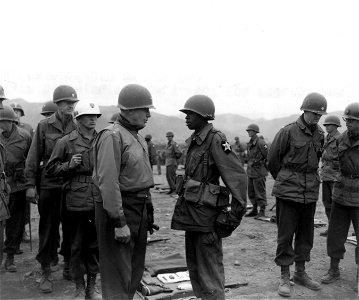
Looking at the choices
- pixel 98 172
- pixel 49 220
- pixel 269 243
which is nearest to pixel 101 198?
pixel 98 172

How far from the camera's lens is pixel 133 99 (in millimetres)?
3824

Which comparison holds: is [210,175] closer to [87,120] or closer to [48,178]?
[87,120]

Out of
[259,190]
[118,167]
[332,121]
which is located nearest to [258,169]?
[259,190]

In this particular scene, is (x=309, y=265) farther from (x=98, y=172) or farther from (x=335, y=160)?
(x=98, y=172)

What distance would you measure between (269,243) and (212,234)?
3.91 meters

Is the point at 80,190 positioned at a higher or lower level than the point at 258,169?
higher

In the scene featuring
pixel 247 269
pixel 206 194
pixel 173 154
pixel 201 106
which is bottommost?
pixel 247 269

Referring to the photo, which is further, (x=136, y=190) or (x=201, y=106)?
(x=201, y=106)

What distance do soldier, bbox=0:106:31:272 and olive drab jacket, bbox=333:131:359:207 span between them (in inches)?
184

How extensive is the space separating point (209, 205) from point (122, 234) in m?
1.03

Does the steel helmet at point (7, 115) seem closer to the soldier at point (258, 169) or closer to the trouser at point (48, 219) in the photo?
the trouser at point (48, 219)

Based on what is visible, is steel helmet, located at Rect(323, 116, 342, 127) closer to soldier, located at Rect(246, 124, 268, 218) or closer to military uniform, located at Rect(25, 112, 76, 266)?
soldier, located at Rect(246, 124, 268, 218)

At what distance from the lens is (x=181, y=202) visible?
425 centimetres

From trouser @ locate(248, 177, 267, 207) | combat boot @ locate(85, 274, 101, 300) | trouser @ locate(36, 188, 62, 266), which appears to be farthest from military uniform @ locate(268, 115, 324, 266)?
trouser @ locate(248, 177, 267, 207)
